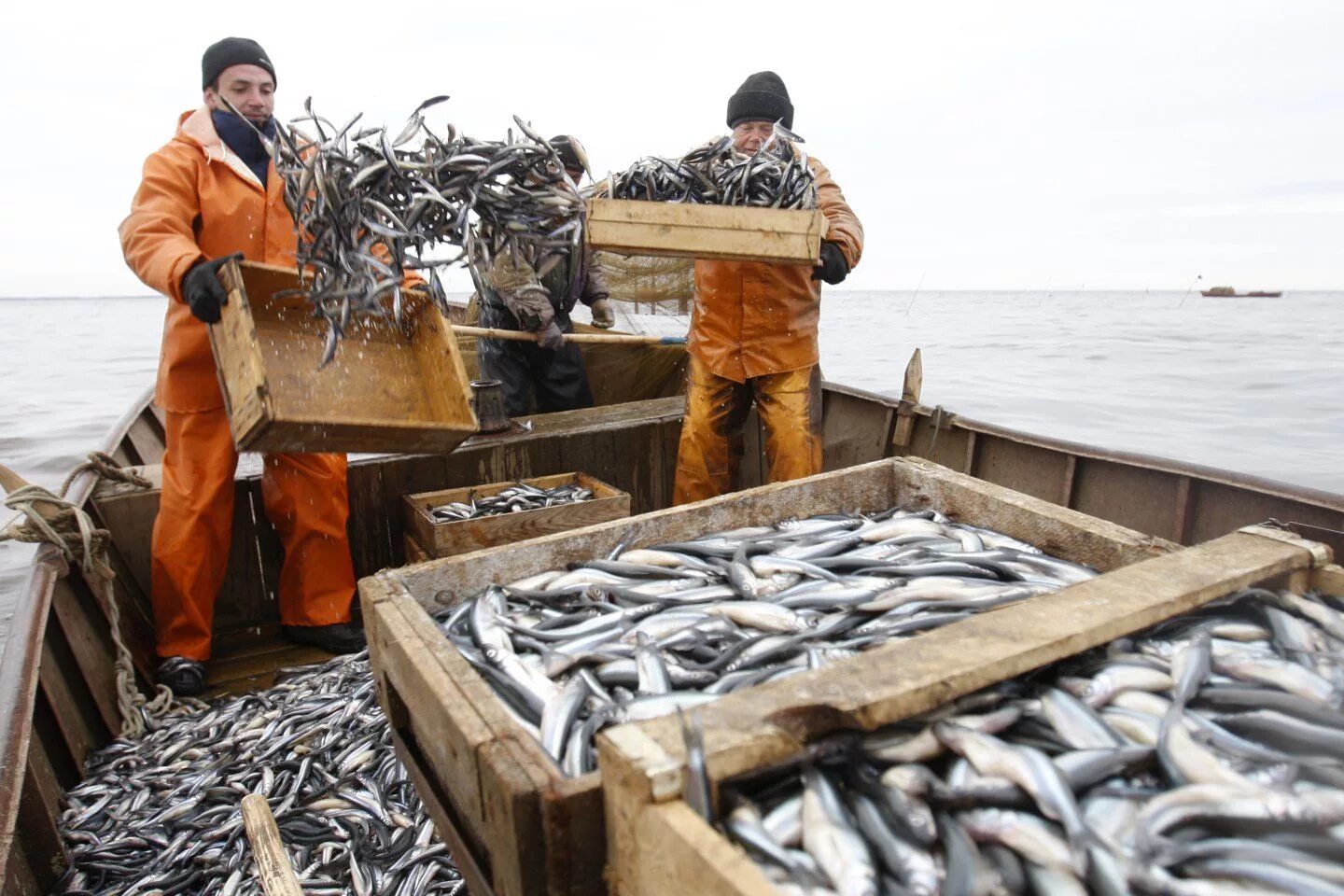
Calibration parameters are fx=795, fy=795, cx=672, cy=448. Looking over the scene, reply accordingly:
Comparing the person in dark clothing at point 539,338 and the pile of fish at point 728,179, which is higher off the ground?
the pile of fish at point 728,179

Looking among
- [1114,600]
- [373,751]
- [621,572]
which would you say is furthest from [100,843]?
[1114,600]

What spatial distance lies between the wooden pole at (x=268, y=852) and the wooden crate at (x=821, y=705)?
1.24m

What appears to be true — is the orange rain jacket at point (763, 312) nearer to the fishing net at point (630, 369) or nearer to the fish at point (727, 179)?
the fish at point (727, 179)

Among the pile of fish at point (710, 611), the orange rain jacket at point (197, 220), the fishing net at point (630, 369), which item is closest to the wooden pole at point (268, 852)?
the pile of fish at point (710, 611)

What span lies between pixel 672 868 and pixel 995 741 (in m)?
0.71

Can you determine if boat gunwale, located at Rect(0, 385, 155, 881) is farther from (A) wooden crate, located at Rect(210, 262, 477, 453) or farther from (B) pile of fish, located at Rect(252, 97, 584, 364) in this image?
(B) pile of fish, located at Rect(252, 97, 584, 364)

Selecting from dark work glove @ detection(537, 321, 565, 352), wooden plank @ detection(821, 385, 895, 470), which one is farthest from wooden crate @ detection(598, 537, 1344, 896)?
dark work glove @ detection(537, 321, 565, 352)

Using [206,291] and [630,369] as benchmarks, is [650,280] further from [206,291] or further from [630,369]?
[206,291]

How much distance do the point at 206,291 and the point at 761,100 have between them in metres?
3.03

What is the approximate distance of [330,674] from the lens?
394cm

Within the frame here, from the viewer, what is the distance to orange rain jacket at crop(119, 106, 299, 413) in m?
3.68

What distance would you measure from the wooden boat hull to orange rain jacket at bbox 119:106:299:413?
0.83m

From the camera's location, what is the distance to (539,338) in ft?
19.8

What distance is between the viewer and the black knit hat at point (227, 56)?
3.85 m
